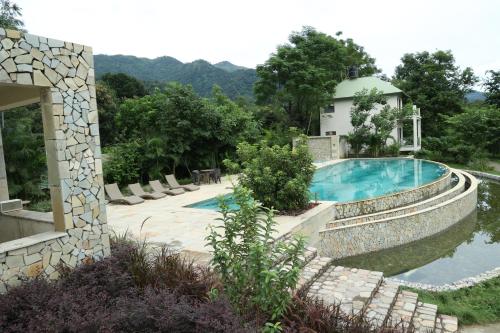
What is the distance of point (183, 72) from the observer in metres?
57.3

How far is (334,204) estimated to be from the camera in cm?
971

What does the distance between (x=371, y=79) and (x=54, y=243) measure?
3019 cm

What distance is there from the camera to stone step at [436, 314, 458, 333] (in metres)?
4.46

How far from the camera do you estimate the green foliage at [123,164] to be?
49.2ft

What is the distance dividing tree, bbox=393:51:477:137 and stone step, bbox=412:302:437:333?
29470 millimetres

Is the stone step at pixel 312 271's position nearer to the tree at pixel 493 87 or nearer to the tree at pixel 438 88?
the tree at pixel 438 88

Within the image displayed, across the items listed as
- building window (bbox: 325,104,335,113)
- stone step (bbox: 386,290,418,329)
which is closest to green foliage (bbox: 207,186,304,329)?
stone step (bbox: 386,290,418,329)

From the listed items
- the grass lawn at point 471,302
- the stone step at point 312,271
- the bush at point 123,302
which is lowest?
the grass lawn at point 471,302

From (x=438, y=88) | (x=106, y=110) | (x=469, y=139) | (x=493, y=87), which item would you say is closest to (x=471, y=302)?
(x=469, y=139)

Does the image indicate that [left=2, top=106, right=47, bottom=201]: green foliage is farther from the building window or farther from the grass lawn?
the building window

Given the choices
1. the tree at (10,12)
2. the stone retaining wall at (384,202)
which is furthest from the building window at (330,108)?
the tree at (10,12)

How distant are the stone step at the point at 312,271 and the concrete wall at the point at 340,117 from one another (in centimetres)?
2406

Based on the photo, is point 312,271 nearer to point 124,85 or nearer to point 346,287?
point 346,287

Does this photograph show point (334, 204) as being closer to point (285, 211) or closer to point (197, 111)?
point (285, 211)
